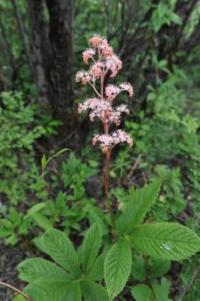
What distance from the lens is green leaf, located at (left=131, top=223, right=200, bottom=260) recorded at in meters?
1.93

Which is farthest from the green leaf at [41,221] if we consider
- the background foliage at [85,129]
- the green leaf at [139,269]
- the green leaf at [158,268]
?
the green leaf at [158,268]

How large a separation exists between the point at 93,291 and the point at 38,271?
312 mm

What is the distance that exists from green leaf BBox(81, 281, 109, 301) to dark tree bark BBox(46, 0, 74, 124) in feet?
4.79

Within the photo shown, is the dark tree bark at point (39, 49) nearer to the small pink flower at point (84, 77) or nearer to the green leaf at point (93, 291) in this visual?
the small pink flower at point (84, 77)

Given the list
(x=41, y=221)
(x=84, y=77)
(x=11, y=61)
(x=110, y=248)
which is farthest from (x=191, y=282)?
(x=11, y=61)

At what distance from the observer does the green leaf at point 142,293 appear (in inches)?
91.0

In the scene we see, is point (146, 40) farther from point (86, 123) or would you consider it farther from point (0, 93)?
point (0, 93)

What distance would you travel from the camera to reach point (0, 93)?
122 inches

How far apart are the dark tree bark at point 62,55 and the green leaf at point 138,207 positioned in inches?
47.8

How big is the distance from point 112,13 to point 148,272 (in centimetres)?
228

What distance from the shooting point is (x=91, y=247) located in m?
2.21

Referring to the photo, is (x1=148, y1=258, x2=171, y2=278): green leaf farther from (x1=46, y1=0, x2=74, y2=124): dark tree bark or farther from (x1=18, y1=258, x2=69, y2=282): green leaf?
(x1=46, y1=0, x2=74, y2=124): dark tree bark

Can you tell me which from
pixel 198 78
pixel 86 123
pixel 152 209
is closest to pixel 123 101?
pixel 86 123

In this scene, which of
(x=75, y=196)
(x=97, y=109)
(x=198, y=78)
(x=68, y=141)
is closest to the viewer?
(x=97, y=109)
